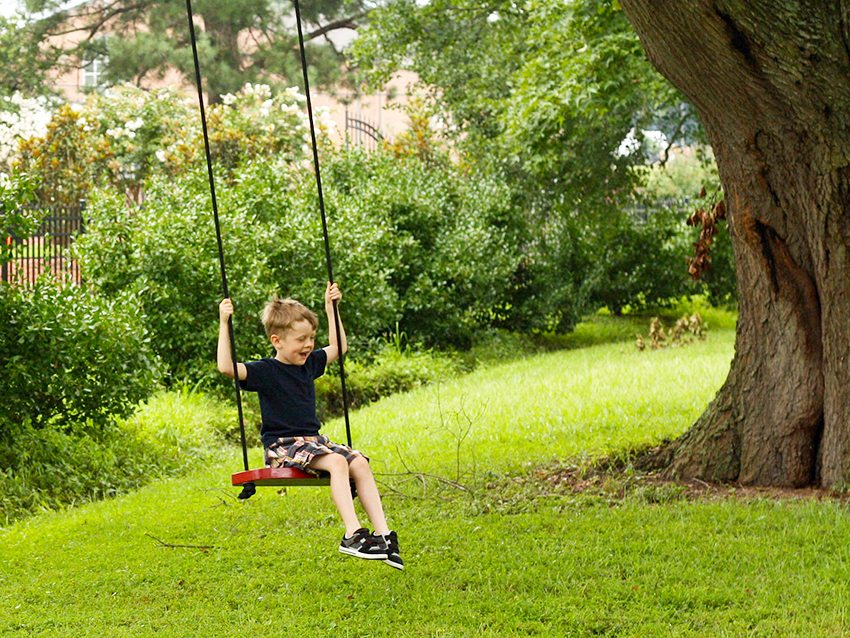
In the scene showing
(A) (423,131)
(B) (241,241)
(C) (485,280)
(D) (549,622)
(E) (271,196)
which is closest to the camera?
(D) (549,622)

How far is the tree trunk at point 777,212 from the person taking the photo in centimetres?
621

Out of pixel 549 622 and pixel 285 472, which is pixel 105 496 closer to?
pixel 285 472

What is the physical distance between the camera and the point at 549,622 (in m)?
4.91

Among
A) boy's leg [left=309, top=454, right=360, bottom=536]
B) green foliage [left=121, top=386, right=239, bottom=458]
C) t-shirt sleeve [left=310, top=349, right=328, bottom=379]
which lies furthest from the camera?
green foliage [left=121, top=386, right=239, bottom=458]

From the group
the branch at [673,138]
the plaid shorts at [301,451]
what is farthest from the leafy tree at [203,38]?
the plaid shorts at [301,451]

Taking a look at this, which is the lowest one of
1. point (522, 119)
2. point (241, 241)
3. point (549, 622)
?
point (549, 622)

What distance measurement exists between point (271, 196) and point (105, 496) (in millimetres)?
5982

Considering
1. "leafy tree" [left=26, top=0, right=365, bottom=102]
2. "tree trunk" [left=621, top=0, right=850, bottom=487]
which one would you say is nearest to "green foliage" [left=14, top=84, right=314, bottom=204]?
"leafy tree" [left=26, top=0, right=365, bottom=102]

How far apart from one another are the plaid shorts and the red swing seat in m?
0.07

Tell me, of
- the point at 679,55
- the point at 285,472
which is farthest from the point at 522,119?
the point at 285,472

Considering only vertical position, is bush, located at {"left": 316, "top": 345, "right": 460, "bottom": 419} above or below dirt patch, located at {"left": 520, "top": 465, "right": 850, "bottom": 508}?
above

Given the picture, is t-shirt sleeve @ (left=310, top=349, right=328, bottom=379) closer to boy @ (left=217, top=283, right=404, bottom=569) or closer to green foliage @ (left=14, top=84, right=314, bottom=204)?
boy @ (left=217, top=283, right=404, bottom=569)

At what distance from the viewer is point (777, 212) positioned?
6.89 m

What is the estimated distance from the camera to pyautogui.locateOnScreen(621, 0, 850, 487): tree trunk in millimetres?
6215
